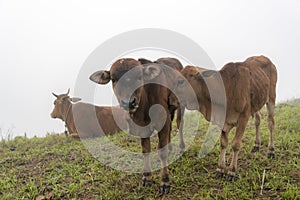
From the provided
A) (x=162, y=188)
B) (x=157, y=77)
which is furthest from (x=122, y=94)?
(x=162, y=188)

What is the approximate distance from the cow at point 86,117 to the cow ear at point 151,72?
3528mm

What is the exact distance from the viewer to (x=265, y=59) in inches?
240

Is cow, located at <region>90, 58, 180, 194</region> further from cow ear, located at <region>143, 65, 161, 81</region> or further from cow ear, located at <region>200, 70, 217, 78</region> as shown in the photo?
cow ear, located at <region>200, 70, 217, 78</region>

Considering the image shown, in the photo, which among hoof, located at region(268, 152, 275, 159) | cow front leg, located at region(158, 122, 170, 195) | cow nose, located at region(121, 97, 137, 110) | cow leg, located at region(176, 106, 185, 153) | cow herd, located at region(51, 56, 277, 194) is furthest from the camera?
cow leg, located at region(176, 106, 185, 153)

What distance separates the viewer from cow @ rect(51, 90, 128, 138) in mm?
8227

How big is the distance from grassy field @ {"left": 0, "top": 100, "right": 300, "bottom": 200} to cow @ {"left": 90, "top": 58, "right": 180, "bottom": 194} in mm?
443

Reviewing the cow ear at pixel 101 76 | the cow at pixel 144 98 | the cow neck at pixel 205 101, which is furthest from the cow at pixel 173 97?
the cow ear at pixel 101 76

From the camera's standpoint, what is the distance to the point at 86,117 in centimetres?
840

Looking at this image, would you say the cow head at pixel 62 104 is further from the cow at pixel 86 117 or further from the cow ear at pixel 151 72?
the cow ear at pixel 151 72

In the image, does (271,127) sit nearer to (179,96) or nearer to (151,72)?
(179,96)

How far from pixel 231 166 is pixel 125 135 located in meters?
3.31

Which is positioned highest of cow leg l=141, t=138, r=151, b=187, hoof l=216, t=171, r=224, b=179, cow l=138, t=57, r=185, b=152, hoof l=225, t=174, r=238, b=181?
cow l=138, t=57, r=185, b=152

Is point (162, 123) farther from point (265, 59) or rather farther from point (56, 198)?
point (265, 59)

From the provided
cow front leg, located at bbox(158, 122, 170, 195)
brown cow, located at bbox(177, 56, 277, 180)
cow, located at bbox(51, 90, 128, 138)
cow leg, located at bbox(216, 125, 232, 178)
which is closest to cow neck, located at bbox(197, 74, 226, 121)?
brown cow, located at bbox(177, 56, 277, 180)
